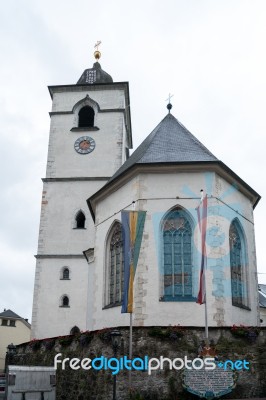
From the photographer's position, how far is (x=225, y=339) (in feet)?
42.2

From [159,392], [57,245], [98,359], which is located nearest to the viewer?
[159,392]

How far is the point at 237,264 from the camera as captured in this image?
688 inches

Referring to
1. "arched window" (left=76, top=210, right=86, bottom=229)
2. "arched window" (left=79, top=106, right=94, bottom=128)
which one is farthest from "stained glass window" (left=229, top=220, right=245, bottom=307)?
"arched window" (left=79, top=106, right=94, bottom=128)

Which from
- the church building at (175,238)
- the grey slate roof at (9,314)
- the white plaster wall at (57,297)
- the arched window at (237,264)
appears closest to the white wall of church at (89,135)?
the white plaster wall at (57,297)

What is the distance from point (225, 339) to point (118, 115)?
22.7 m

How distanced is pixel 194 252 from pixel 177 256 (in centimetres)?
58

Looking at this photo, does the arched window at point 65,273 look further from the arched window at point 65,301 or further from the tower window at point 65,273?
the arched window at point 65,301

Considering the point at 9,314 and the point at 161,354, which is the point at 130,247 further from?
the point at 9,314

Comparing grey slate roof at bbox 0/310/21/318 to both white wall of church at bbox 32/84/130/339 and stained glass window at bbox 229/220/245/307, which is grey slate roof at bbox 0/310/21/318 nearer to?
white wall of church at bbox 32/84/130/339

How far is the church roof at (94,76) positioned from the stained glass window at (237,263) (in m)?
21.3

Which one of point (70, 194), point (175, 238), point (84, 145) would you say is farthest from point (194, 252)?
point (84, 145)

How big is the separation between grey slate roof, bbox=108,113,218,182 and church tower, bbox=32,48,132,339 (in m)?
6.59

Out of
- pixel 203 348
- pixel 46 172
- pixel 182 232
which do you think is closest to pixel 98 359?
pixel 203 348

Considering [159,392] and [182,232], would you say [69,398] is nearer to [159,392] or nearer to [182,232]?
[159,392]
